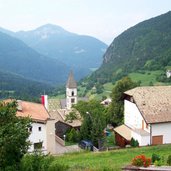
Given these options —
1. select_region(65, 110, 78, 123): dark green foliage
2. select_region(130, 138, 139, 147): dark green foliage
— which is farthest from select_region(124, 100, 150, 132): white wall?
select_region(65, 110, 78, 123): dark green foliage

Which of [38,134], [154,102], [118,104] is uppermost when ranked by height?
[154,102]

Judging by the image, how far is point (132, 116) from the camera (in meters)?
44.7

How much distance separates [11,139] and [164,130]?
28366 mm

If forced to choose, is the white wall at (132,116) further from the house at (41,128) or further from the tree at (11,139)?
the tree at (11,139)

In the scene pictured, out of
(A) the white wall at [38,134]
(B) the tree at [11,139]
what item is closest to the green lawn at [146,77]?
(A) the white wall at [38,134]

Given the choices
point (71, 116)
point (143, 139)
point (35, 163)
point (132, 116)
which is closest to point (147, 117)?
point (143, 139)

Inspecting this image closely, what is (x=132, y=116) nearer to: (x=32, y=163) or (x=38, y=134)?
(x=38, y=134)

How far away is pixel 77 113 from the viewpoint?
59062 mm

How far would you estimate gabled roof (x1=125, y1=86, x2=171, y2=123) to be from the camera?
40.2 meters

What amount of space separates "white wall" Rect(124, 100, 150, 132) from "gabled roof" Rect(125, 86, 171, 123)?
3.60ft

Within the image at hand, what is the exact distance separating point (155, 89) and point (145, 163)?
25.9 meters

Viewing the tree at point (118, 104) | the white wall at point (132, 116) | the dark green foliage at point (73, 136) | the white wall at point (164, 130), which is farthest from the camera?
the tree at point (118, 104)

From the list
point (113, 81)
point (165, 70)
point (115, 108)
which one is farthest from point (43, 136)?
point (113, 81)

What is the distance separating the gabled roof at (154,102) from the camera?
4024 cm
